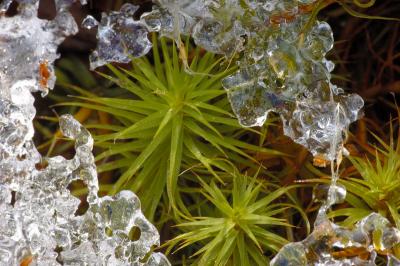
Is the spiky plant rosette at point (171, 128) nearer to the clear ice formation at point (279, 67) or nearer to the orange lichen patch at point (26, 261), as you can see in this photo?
the clear ice formation at point (279, 67)

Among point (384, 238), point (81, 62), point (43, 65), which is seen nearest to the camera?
point (384, 238)

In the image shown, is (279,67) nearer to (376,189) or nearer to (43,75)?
(376,189)

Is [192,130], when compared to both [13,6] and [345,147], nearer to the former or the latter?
[345,147]

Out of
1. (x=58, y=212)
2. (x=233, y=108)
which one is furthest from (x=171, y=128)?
(x=58, y=212)

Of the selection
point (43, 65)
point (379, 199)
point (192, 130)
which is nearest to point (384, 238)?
point (379, 199)

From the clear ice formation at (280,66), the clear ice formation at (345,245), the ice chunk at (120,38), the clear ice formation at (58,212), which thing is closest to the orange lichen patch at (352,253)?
the clear ice formation at (345,245)
